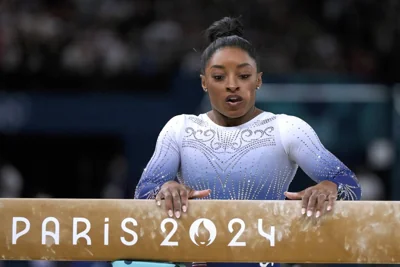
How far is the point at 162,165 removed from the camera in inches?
147

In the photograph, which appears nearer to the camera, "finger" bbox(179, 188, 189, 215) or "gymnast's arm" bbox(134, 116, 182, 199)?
"finger" bbox(179, 188, 189, 215)

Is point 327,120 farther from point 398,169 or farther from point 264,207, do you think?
point 264,207

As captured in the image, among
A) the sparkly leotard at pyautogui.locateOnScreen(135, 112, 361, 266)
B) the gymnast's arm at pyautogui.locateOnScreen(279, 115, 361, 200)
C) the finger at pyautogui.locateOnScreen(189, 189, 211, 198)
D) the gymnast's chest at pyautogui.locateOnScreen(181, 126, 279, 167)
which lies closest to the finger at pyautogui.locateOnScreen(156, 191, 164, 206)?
the finger at pyautogui.locateOnScreen(189, 189, 211, 198)

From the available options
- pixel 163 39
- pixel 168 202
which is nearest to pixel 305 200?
pixel 168 202

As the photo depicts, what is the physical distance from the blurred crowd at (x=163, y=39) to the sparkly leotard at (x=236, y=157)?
20.0 ft

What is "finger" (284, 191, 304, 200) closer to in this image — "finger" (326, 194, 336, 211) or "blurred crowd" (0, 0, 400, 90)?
"finger" (326, 194, 336, 211)

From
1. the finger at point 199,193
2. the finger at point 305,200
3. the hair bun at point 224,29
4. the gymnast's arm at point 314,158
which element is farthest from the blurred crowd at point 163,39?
the finger at point 305,200

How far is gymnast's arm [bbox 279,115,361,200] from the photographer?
140 inches

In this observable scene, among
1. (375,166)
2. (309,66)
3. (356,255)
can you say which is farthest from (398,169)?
(356,255)

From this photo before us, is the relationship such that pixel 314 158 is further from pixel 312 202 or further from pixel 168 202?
pixel 168 202

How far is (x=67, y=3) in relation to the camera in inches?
450

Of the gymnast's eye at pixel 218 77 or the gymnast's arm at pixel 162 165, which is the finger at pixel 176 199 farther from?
the gymnast's eye at pixel 218 77

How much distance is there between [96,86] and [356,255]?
7.02 meters

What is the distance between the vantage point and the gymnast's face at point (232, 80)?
370cm
